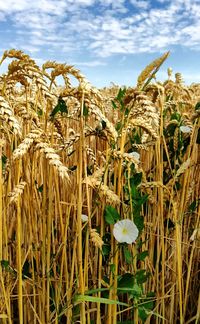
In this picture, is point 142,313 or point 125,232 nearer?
point 125,232

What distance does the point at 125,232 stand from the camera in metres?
0.85

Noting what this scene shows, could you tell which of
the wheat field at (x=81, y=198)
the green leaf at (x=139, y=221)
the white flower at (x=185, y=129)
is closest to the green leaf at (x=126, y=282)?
the wheat field at (x=81, y=198)

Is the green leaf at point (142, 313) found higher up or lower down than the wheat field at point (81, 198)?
lower down

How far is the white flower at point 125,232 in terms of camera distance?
826 mm

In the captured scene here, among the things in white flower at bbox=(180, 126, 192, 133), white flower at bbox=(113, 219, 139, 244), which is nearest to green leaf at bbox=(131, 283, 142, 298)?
white flower at bbox=(113, 219, 139, 244)

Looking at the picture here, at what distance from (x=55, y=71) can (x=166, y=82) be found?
46.3 inches

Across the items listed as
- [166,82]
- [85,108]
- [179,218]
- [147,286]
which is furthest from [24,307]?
[166,82]

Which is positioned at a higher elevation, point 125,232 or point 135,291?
point 125,232

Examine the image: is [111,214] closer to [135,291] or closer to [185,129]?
[135,291]

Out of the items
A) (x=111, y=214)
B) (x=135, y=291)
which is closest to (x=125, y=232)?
(x=111, y=214)

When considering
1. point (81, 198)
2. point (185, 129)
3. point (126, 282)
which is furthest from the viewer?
point (185, 129)

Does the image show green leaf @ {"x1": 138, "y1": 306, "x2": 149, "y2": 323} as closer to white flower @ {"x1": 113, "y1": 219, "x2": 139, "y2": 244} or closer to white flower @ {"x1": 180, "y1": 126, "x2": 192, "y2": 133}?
white flower @ {"x1": 113, "y1": 219, "x2": 139, "y2": 244}

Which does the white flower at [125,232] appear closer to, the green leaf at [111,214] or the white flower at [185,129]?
the green leaf at [111,214]

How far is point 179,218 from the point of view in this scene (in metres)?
1.09
